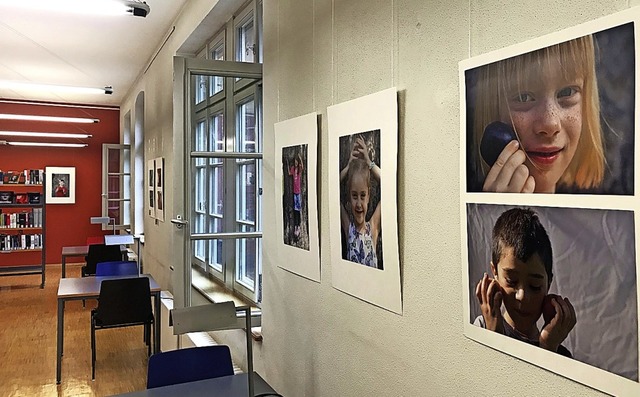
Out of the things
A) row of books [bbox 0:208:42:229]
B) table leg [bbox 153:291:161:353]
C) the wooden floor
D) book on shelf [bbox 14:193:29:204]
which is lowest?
the wooden floor

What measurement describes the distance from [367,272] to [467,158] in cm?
69

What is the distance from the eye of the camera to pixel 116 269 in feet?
19.3

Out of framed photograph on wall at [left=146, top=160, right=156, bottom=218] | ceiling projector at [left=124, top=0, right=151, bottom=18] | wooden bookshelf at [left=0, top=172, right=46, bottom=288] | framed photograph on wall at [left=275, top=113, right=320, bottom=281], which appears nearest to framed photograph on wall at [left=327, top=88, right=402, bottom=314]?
framed photograph on wall at [left=275, top=113, right=320, bottom=281]

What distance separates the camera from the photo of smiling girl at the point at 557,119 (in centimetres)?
106

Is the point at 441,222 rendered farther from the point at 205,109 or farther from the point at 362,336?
the point at 205,109

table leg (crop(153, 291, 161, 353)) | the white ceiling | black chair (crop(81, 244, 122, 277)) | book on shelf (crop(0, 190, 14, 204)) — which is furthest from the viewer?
book on shelf (crop(0, 190, 14, 204))

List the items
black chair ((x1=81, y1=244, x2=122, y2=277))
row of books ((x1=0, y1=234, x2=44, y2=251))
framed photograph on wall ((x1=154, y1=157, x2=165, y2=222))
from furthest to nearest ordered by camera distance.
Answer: row of books ((x1=0, y1=234, x2=44, y2=251)) → black chair ((x1=81, y1=244, x2=122, y2=277)) → framed photograph on wall ((x1=154, y1=157, x2=165, y2=222))

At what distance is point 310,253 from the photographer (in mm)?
2512

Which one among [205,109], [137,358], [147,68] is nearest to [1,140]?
[147,68]

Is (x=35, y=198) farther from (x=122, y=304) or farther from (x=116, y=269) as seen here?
(x=122, y=304)

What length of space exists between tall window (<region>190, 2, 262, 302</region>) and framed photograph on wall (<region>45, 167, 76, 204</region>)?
8.50 meters

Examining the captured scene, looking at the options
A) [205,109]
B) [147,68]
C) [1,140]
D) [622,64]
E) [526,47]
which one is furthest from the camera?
[1,140]

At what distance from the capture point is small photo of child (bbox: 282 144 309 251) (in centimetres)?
257

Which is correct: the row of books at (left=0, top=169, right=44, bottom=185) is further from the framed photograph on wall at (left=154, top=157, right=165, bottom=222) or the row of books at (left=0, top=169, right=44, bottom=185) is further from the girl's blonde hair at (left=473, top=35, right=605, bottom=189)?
the girl's blonde hair at (left=473, top=35, right=605, bottom=189)
